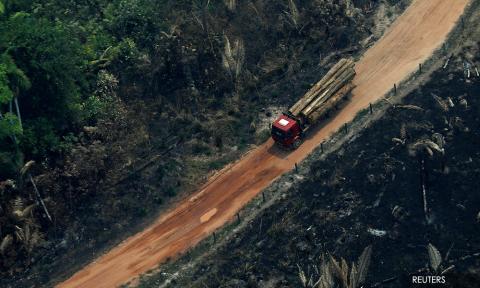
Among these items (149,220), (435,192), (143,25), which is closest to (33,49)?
(143,25)

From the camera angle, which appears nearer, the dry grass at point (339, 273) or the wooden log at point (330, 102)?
the dry grass at point (339, 273)

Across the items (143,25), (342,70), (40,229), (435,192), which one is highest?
(143,25)

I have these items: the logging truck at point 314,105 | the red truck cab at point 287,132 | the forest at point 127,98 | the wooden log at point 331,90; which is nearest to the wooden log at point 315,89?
the logging truck at point 314,105

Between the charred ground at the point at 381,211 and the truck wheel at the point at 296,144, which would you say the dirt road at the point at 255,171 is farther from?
the charred ground at the point at 381,211

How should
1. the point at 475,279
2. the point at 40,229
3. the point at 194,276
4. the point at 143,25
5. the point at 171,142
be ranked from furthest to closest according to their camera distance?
the point at 143,25
the point at 171,142
the point at 40,229
the point at 194,276
the point at 475,279

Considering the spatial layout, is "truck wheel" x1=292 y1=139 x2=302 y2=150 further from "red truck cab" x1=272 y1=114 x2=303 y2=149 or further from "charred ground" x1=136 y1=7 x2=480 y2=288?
"charred ground" x1=136 y1=7 x2=480 y2=288

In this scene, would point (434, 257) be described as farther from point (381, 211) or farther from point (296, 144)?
point (296, 144)

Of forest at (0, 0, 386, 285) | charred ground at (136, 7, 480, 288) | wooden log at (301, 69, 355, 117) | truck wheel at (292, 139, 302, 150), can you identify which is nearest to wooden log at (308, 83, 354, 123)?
wooden log at (301, 69, 355, 117)

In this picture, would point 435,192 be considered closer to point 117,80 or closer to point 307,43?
point 307,43
